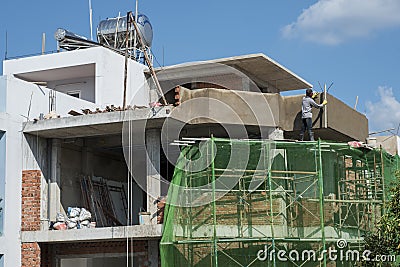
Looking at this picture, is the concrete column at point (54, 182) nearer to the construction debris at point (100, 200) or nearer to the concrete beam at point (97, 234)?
the concrete beam at point (97, 234)

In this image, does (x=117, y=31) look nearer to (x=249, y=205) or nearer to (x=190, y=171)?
(x=190, y=171)

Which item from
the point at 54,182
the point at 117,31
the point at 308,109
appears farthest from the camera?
the point at 117,31

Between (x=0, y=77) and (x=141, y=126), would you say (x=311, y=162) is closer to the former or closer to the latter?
(x=141, y=126)

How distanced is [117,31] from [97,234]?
36.0 feet

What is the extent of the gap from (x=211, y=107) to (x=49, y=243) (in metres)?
6.02

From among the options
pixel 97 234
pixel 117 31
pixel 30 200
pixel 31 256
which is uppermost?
pixel 117 31

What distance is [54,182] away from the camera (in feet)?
68.0

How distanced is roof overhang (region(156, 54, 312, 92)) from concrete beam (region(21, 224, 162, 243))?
5.40 metres

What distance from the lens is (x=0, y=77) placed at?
2008 cm

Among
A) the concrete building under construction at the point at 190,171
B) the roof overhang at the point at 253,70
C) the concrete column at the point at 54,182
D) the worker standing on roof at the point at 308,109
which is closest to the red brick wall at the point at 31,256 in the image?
the concrete building under construction at the point at 190,171

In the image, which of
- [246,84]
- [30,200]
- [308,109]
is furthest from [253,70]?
[30,200]

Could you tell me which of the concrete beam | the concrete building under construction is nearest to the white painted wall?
the concrete building under construction

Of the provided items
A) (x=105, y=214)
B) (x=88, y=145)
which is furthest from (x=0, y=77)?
(x=105, y=214)

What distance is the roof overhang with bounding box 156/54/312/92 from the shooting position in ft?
68.1
